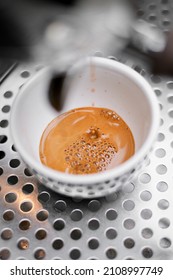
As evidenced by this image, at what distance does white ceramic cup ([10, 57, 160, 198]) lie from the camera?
43 cm

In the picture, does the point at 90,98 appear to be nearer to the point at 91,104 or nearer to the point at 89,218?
the point at 91,104

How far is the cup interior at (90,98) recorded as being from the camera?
470 millimetres

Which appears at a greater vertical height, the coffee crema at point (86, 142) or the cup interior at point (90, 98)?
the cup interior at point (90, 98)

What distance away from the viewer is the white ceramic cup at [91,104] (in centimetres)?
43

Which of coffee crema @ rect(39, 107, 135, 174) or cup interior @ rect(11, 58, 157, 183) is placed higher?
cup interior @ rect(11, 58, 157, 183)

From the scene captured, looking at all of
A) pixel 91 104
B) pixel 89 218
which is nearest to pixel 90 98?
pixel 91 104

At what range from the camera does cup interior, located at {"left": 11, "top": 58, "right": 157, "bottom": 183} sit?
0.47 m

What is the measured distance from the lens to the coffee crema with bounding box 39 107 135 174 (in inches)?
19.2

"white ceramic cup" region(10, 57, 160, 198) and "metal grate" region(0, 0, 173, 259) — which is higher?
"white ceramic cup" region(10, 57, 160, 198)

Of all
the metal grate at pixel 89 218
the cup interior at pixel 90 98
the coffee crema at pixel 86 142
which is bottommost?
the metal grate at pixel 89 218

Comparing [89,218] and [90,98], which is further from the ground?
[90,98]

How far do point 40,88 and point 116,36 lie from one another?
0.14 metres

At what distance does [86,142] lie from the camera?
1.65 feet

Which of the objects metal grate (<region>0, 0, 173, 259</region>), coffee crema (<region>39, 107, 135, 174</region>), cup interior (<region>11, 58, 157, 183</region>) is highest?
cup interior (<region>11, 58, 157, 183</region>)
